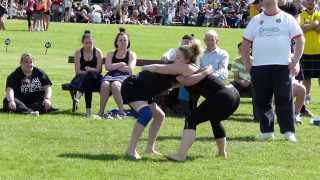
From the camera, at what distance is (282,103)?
1048 centimetres

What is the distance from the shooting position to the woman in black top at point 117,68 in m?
12.6

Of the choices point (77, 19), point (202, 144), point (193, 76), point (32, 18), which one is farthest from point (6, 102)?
point (77, 19)

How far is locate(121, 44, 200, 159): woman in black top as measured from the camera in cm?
871

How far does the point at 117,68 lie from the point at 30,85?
137 cm

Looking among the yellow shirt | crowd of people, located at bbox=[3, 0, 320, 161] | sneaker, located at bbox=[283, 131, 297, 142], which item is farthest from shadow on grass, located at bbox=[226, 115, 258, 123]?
sneaker, located at bbox=[283, 131, 297, 142]

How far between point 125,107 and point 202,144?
3769 millimetres

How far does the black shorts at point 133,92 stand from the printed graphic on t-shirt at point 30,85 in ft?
12.6

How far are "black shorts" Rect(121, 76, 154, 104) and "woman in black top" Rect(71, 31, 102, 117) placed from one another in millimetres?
3626

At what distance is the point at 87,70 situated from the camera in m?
13.1

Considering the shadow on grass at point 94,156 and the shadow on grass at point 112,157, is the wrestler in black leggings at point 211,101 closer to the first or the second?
the shadow on grass at point 112,157

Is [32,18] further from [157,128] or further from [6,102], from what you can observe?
[157,128]

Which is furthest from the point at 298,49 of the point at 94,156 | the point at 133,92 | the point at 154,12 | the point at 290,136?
the point at 154,12

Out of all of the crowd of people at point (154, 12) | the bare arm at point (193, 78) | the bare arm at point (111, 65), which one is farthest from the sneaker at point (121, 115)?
the crowd of people at point (154, 12)

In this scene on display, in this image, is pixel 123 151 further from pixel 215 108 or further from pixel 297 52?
pixel 297 52
